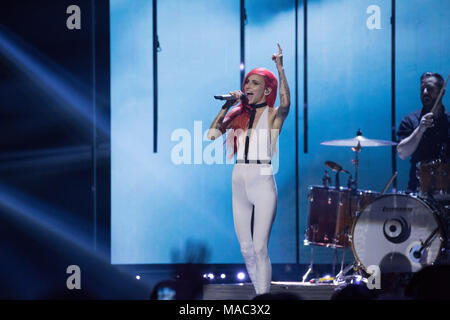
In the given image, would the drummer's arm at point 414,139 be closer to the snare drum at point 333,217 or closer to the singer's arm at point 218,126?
the snare drum at point 333,217

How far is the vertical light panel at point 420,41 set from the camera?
16.5ft

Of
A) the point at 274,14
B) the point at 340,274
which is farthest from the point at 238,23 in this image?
the point at 340,274

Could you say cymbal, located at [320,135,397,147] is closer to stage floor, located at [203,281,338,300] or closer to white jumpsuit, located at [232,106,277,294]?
white jumpsuit, located at [232,106,277,294]

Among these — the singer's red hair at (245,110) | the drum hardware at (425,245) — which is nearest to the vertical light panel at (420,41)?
the drum hardware at (425,245)

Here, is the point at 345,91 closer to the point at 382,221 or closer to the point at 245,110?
the point at 382,221

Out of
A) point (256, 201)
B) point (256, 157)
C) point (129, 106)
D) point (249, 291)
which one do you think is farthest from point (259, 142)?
point (129, 106)

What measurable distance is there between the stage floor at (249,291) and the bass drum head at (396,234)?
1.73 feet

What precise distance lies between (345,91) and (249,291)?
2.14 m

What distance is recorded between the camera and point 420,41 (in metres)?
5.08

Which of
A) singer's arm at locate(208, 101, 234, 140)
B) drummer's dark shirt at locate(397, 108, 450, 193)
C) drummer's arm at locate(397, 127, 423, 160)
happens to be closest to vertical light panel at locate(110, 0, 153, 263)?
singer's arm at locate(208, 101, 234, 140)

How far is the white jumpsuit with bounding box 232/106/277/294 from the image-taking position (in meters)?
3.71

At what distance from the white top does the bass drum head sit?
131 centimetres

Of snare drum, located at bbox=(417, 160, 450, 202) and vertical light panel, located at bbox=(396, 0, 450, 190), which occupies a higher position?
vertical light panel, located at bbox=(396, 0, 450, 190)

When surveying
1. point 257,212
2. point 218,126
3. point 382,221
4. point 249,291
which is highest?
point 218,126
